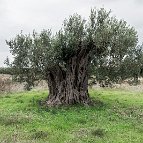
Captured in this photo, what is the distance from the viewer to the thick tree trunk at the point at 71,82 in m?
35.8

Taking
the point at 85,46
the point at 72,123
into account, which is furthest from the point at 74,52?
the point at 72,123

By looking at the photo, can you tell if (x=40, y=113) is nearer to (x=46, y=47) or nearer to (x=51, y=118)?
(x=51, y=118)

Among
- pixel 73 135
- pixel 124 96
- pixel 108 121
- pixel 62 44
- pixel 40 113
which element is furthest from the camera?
pixel 124 96

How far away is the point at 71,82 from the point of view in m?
35.8

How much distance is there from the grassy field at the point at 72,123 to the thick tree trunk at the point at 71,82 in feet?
4.75

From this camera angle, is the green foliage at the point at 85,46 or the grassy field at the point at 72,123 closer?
the grassy field at the point at 72,123

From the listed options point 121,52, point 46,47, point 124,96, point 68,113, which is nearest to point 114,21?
point 121,52

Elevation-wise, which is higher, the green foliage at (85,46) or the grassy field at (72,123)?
the green foliage at (85,46)

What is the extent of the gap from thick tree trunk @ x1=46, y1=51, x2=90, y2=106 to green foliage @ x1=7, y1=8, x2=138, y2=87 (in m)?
0.48

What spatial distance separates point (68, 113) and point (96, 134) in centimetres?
706

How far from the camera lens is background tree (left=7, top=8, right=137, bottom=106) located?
114 ft

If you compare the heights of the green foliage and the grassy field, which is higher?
the green foliage

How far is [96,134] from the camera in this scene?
81.4ft

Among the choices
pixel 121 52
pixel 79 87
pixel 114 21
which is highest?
pixel 114 21
